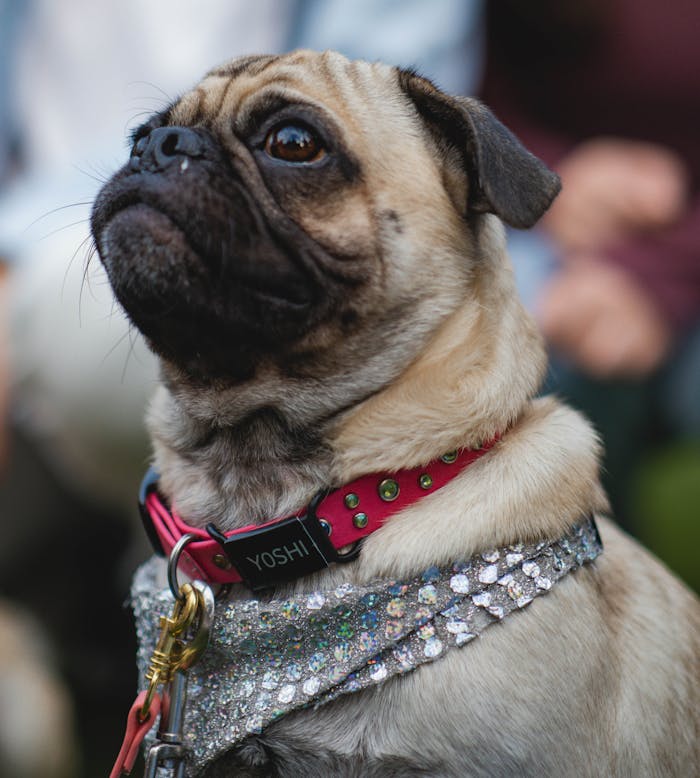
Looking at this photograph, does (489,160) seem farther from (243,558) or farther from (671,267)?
(671,267)

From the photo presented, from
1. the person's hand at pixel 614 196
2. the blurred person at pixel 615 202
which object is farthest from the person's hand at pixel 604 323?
the person's hand at pixel 614 196

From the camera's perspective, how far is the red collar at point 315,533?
1352mm

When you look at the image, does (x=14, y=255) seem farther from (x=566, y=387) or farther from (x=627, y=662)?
(x=627, y=662)

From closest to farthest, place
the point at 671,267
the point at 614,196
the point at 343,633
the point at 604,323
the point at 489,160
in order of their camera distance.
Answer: the point at 343,633 < the point at 489,160 < the point at 604,323 < the point at 671,267 < the point at 614,196

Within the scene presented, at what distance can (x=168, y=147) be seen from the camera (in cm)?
142

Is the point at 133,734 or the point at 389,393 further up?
the point at 389,393

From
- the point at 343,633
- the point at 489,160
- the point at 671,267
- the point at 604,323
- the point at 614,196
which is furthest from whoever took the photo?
the point at 614,196

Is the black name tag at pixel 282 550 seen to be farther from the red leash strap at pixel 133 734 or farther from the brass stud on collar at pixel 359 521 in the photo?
the red leash strap at pixel 133 734

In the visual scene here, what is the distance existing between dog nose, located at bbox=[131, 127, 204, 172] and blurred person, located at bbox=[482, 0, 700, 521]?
1282 millimetres

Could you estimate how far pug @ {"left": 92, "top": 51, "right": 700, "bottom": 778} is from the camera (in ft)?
4.28

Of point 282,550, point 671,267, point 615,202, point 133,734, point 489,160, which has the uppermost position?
point 489,160

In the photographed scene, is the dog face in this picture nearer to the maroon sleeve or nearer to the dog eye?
the dog eye

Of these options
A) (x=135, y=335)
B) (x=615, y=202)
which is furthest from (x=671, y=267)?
(x=135, y=335)

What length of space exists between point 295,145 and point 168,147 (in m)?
0.19
